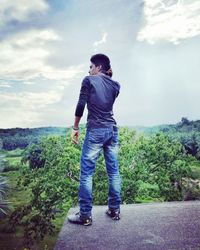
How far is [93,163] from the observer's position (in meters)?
4.46

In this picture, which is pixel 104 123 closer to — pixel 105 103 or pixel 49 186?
pixel 105 103

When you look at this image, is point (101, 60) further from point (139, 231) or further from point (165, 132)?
point (165, 132)

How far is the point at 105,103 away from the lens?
4539mm

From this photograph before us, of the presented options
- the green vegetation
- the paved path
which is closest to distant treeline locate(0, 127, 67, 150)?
the green vegetation

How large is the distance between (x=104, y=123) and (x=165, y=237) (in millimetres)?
1378

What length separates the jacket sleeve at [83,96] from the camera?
433 cm

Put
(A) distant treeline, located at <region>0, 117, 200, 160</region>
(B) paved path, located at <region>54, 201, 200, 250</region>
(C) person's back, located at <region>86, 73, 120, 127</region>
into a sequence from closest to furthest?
(B) paved path, located at <region>54, 201, 200, 250</region> < (C) person's back, located at <region>86, 73, 120, 127</region> < (A) distant treeline, located at <region>0, 117, 200, 160</region>

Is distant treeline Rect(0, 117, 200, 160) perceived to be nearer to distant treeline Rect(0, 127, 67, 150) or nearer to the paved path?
distant treeline Rect(0, 127, 67, 150)

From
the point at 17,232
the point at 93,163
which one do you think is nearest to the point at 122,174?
the point at 17,232

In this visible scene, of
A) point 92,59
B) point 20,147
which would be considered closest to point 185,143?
point 20,147

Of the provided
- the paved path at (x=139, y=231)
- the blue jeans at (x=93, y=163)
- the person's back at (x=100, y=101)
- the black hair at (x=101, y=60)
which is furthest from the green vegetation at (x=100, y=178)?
the black hair at (x=101, y=60)

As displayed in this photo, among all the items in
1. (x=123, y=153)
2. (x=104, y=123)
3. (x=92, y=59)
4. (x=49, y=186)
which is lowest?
(x=49, y=186)

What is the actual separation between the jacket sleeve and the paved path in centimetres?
125

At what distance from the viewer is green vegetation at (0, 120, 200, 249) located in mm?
9703
